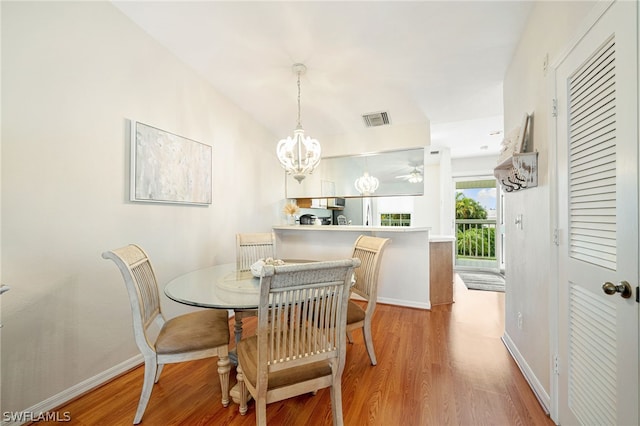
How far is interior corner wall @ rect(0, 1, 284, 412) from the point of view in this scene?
59.7 inches

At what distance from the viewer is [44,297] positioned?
164cm

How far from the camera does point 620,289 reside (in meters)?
0.98

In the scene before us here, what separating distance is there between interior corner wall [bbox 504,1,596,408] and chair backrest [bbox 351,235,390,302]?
101 cm

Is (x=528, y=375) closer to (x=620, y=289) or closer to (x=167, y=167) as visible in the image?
(x=620, y=289)

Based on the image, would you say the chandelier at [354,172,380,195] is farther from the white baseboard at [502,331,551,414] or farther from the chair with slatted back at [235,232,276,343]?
the white baseboard at [502,331,551,414]

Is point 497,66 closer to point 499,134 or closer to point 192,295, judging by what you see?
point 499,134

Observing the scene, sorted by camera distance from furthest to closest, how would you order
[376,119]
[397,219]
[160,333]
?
[397,219] → [376,119] → [160,333]

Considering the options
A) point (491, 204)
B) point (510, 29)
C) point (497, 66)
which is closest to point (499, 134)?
point (491, 204)

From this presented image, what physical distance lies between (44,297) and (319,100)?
3078 mm

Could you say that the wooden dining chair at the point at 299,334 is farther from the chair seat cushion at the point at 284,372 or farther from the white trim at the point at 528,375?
the white trim at the point at 528,375

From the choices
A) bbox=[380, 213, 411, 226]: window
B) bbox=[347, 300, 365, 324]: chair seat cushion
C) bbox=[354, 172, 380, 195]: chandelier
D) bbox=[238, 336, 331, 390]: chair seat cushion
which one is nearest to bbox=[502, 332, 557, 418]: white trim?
bbox=[347, 300, 365, 324]: chair seat cushion

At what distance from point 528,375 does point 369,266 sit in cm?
133

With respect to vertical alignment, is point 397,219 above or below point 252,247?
above

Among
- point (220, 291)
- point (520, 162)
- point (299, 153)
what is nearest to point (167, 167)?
point (299, 153)
